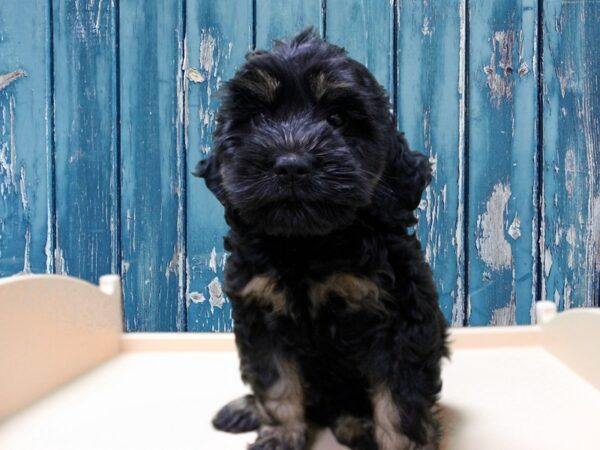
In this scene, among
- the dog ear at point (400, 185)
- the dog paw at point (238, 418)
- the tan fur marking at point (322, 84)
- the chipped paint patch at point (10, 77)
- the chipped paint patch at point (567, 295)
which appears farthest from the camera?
the chipped paint patch at point (567, 295)

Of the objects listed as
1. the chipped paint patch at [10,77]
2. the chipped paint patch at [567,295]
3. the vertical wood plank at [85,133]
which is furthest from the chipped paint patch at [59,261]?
the chipped paint patch at [567,295]

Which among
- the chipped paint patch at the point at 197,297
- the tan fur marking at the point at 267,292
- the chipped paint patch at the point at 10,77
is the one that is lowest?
the chipped paint patch at the point at 197,297

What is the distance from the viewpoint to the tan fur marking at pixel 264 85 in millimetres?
1399

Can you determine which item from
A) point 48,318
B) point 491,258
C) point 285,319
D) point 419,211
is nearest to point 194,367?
point 48,318

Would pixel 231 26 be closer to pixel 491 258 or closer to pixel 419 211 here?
pixel 419 211

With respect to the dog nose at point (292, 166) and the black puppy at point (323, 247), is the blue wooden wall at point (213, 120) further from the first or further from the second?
the dog nose at point (292, 166)

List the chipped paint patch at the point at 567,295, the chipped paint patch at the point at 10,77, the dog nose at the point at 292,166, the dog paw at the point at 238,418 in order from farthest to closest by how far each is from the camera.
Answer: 1. the chipped paint patch at the point at 567,295
2. the chipped paint patch at the point at 10,77
3. the dog paw at the point at 238,418
4. the dog nose at the point at 292,166

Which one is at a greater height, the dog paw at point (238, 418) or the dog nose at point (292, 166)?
the dog nose at point (292, 166)

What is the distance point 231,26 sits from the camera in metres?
2.52

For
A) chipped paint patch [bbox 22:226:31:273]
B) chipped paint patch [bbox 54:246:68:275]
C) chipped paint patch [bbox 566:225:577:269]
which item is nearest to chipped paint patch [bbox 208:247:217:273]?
chipped paint patch [bbox 54:246:68:275]

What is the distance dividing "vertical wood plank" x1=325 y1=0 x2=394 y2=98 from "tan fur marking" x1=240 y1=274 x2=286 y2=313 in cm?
134

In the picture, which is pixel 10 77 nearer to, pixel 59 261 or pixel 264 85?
pixel 59 261

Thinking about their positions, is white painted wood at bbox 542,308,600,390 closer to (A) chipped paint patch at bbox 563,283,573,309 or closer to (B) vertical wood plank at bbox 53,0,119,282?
(A) chipped paint patch at bbox 563,283,573,309

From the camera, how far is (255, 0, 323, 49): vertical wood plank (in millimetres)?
2514
